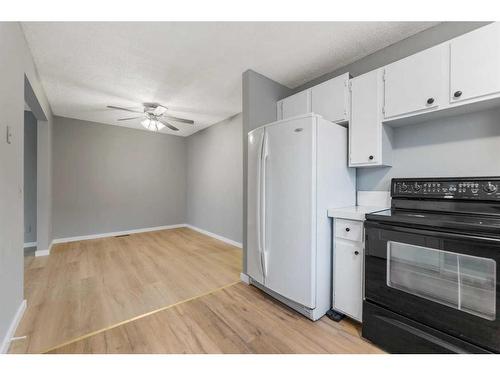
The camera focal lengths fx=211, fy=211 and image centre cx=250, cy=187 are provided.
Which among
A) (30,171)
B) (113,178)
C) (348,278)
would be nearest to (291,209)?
(348,278)

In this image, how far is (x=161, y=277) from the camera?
8.27 feet

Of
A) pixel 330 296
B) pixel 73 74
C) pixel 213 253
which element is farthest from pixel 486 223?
pixel 73 74

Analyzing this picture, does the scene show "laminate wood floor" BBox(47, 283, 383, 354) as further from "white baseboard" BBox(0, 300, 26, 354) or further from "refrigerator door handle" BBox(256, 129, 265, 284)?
"refrigerator door handle" BBox(256, 129, 265, 284)

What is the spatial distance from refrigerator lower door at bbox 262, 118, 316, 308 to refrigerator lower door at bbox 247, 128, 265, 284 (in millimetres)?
74

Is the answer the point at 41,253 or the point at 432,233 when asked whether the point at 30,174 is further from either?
the point at 432,233

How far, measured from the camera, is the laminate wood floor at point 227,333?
4.59 ft

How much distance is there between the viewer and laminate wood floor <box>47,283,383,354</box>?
140 cm

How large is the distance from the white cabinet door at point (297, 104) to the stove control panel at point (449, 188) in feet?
3.66

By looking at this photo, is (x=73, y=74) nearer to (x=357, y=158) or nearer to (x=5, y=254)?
(x=5, y=254)

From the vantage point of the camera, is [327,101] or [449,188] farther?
[327,101]

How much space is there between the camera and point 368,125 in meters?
1.81

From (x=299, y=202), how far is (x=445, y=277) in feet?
3.17

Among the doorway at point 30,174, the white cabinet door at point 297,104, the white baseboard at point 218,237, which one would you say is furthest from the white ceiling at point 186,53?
the white baseboard at point 218,237
